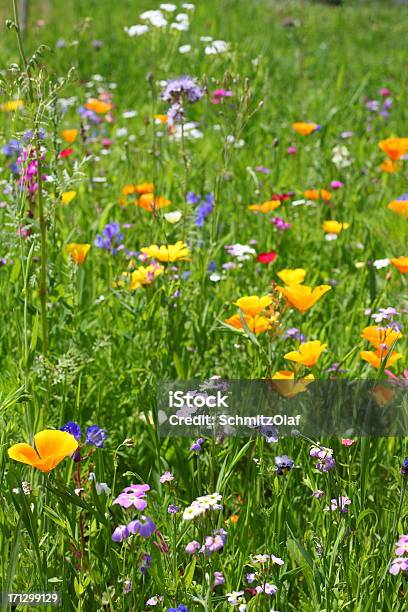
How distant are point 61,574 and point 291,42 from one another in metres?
6.11

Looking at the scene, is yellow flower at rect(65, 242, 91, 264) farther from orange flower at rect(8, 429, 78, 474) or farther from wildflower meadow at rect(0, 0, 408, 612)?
orange flower at rect(8, 429, 78, 474)

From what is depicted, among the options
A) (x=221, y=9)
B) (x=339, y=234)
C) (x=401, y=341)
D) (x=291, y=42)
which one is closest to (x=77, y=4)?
(x=221, y=9)

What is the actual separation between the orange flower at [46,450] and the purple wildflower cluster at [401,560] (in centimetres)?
48

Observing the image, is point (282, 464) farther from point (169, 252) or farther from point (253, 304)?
point (169, 252)

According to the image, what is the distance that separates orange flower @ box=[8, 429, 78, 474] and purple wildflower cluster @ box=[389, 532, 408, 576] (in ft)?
1.57

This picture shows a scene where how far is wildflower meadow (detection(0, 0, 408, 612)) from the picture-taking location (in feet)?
4.10

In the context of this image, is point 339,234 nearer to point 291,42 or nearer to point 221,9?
point 291,42

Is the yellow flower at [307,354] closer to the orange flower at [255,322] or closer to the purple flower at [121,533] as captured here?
the orange flower at [255,322]

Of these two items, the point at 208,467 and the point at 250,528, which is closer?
the point at 250,528

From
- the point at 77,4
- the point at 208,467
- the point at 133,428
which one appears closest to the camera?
the point at 208,467

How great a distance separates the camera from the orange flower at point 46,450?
3.67 feet

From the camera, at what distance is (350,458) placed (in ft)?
4.57

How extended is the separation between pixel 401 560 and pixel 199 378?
0.84m

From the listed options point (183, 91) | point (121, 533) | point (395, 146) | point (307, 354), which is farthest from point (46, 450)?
point (395, 146)
